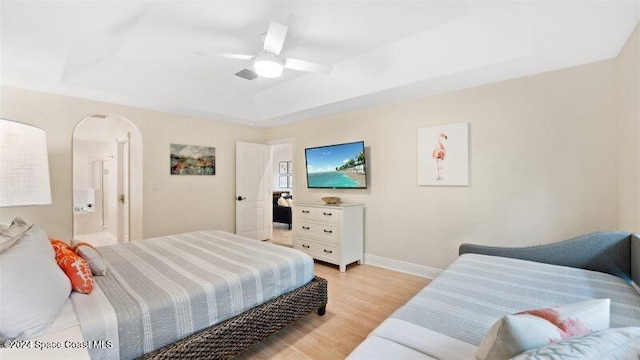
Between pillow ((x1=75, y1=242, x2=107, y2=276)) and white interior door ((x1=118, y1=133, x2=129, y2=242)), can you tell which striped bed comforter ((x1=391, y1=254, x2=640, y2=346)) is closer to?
pillow ((x1=75, y1=242, x2=107, y2=276))

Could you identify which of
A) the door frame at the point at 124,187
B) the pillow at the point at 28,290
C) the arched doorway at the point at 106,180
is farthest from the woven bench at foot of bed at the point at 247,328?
the door frame at the point at 124,187

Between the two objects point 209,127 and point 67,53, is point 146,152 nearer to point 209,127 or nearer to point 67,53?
point 209,127

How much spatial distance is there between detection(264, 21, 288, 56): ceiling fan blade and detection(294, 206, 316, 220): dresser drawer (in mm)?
2335

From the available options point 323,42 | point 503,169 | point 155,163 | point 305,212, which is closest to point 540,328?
point 503,169

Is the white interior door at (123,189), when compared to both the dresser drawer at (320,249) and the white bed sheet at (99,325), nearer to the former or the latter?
the dresser drawer at (320,249)

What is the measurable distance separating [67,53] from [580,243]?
4.87m

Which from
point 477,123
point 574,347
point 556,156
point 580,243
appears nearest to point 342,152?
point 477,123

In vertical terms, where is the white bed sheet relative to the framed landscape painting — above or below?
below

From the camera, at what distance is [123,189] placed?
14.8 feet

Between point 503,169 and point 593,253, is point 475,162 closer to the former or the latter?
Result: point 503,169

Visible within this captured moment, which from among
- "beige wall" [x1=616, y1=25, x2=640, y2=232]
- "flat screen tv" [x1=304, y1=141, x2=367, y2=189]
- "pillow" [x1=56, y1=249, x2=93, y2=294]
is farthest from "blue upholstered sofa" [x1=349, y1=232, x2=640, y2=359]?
"flat screen tv" [x1=304, y1=141, x2=367, y2=189]

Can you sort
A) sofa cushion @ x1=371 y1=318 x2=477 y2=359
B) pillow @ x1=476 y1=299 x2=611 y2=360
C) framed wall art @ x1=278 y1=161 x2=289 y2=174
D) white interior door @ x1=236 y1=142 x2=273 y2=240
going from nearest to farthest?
pillow @ x1=476 y1=299 x2=611 y2=360 → sofa cushion @ x1=371 y1=318 x2=477 y2=359 → white interior door @ x1=236 y1=142 x2=273 y2=240 → framed wall art @ x1=278 y1=161 x2=289 y2=174

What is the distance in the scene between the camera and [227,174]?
16.2ft

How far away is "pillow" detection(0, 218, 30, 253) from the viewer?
129cm
